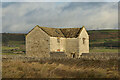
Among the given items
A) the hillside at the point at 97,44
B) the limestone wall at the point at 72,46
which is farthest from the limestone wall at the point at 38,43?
the hillside at the point at 97,44

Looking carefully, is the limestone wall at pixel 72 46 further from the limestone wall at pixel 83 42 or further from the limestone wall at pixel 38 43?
the limestone wall at pixel 38 43

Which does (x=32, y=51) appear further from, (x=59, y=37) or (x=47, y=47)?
(x=59, y=37)

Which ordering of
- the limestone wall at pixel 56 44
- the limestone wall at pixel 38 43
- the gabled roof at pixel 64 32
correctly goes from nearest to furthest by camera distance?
the limestone wall at pixel 38 43 < the limestone wall at pixel 56 44 < the gabled roof at pixel 64 32

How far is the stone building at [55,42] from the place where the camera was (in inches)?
1267

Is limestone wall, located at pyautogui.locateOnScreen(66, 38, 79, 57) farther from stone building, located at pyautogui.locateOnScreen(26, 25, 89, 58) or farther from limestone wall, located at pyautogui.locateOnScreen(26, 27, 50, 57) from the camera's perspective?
limestone wall, located at pyautogui.locateOnScreen(26, 27, 50, 57)

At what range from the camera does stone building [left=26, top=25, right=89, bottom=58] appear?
1267 inches

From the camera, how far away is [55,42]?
109 feet

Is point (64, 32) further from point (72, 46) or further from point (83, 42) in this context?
point (83, 42)

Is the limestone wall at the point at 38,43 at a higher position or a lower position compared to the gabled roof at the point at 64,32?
lower

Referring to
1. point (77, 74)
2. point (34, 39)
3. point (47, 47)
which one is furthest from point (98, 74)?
point (34, 39)

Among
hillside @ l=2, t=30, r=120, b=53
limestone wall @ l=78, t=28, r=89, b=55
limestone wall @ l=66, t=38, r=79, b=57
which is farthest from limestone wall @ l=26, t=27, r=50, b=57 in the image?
hillside @ l=2, t=30, r=120, b=53

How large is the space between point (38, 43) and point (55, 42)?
313 cm

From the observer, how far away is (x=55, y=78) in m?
14.0

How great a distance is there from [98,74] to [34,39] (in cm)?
1979
